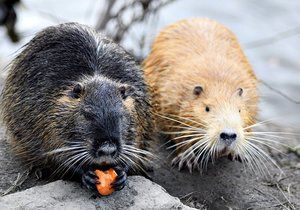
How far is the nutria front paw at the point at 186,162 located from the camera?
5.63m

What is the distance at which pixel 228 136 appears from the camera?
5184 millimetres

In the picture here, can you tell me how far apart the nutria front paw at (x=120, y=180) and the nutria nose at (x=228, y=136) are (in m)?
0.95

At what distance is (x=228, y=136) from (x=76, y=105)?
1178 mm

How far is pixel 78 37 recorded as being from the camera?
514 centimetres

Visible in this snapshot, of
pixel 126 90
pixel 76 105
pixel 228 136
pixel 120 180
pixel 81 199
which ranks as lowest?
pixel 81 199

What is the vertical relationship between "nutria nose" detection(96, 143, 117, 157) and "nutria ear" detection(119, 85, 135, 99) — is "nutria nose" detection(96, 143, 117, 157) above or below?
below

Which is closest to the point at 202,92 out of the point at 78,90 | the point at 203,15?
the point at 78,90

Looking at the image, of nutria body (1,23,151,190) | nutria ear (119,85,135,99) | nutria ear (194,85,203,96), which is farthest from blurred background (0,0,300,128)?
nutria ear (119,85,135,99)

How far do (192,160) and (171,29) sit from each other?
1445 millimetres

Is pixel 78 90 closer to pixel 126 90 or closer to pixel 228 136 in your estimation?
pixel 126 90

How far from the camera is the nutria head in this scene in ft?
14.1

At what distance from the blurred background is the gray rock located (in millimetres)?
3761

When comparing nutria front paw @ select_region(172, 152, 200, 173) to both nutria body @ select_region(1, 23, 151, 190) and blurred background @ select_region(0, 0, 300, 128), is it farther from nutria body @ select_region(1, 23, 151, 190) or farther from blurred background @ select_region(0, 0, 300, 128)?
blurred background @ select_region(0, 0, 300, 128)

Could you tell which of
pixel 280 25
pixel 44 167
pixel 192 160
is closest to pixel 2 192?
pixel 44 167
